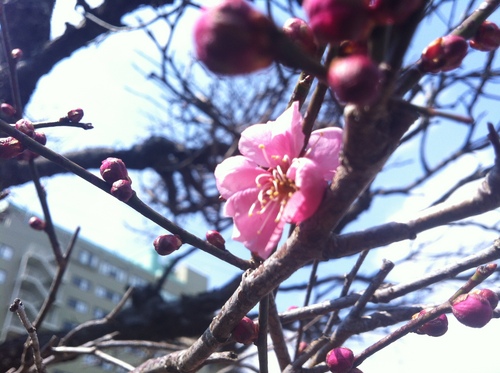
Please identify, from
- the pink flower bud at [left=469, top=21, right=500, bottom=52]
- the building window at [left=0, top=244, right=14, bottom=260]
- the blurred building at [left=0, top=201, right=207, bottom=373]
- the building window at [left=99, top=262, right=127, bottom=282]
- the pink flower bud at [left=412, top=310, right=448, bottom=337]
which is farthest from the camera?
the building window at [left=99, top=262, right=127, bottom=282]

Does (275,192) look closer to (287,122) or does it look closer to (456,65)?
(287,122)

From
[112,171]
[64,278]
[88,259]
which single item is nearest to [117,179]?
[112,171]

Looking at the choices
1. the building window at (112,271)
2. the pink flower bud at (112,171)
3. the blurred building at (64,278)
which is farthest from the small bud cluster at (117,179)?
the building window at (112,271)

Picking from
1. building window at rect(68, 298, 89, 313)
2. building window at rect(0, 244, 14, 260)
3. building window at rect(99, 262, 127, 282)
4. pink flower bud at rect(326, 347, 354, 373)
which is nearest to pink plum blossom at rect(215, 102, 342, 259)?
pink flower bud at rect(326, 347, 354, 373)

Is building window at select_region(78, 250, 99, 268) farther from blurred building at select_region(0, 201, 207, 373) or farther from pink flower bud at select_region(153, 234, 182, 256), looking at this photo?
pink flower bud at select_region(153, 234, 182, 256)

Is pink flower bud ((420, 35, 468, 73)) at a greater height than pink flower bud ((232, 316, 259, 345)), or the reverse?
pink flower bud ((420, 35, 468, 73))

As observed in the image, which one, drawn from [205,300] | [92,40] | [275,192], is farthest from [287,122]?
[205,300]

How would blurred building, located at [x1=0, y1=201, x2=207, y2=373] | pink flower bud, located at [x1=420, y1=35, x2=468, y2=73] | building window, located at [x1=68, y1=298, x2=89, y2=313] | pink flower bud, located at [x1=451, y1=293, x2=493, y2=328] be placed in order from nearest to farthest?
pink flower bud, located at [x1=420, y1=35, x2=468, y2=73] → pink flower bud, located at [x1=451, y1=293, x2=493, y2=328] → blurred building, located at [x1=0, y1=201, x2=207, y2=373] → building window, located at [x1=68, y1=298, x2=89, y2=313]
